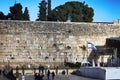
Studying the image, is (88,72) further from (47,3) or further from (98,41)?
(47,3)

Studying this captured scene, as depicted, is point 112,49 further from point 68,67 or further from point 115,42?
point 68,67

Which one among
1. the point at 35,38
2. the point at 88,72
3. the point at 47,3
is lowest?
the point at 88,72

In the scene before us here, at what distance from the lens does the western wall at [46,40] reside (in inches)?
1624

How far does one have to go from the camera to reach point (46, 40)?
1672 inches

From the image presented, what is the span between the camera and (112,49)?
44781 millimetres

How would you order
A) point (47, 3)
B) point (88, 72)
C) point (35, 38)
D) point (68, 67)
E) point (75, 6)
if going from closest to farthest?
point (88, 72) → point (68, 67) → point (35, 38) → point (47, 3) → point (75, 6)

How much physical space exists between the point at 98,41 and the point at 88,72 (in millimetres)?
8829

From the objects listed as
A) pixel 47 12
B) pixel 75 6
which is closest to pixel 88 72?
pixel 47 12

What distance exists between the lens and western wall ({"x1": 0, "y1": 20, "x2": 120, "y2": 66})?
135ft

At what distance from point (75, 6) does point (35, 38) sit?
1789 centimetres

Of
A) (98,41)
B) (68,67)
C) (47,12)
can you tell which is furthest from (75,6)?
(68,67)

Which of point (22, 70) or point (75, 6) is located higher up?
point (75, 6)

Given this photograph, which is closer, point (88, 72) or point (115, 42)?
point (88, 72)

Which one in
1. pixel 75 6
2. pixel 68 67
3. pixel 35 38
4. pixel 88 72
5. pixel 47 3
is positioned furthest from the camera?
pixel 75 6
